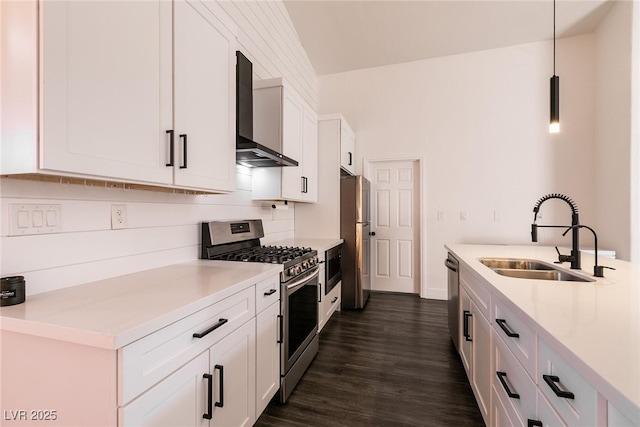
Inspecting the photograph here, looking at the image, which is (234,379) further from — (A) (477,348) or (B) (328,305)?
(B) (328,305)

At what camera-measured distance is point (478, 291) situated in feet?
5.81

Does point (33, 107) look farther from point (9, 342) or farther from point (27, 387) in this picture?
point (27, 387)

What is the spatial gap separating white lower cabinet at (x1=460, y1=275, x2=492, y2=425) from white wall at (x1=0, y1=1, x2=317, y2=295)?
189 cm

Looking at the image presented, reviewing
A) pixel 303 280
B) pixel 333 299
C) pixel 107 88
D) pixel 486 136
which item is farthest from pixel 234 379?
pixel 486 136

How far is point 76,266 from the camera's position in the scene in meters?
1.30

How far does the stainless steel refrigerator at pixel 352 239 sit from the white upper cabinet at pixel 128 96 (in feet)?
6.72

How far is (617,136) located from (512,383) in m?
3.59

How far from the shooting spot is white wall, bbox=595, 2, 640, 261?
9.94 feet

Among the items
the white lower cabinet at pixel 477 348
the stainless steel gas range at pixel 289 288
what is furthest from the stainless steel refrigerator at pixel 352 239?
the white lower cabinet at pixel 477 348

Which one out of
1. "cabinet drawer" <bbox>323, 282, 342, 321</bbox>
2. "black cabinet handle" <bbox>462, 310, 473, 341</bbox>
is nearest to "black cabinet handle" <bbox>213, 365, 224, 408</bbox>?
"black cabinet handle" <bbox>462, 310, 473, 341</bbox>

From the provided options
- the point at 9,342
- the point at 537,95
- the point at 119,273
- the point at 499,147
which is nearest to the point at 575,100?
the point at 537,95

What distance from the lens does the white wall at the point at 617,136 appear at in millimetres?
3029

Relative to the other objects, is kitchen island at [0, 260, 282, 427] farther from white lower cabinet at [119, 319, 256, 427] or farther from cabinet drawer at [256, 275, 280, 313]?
cabinet drawer at [256, 275, 280, 313]

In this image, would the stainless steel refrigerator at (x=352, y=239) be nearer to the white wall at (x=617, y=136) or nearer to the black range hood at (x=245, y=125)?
the black range hood at (x=245, y=125)
